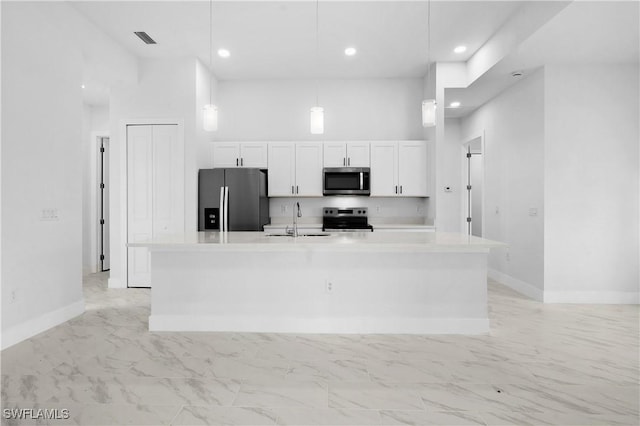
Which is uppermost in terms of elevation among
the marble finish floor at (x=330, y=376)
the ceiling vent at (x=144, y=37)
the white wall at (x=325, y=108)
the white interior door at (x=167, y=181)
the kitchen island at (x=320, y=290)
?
the ceiling vent at (x=144, y=37)

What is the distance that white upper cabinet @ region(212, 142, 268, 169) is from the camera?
5566mm

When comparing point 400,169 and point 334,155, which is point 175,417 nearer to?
point 334,155

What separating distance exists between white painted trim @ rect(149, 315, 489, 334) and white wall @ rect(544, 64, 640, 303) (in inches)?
74.9

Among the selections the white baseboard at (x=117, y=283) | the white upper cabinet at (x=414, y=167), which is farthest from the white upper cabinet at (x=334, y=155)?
the white baseboard at (x=117, y=283)

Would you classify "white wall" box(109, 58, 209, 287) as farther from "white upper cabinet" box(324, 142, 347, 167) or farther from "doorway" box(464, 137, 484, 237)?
"doorway" box(464, 137, 484, 237)

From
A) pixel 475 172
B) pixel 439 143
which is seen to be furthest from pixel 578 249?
pixel 475 172

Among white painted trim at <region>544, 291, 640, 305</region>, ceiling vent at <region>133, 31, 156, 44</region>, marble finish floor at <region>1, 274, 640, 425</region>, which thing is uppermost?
ceiling vent at <region>133, 31, 156, 44</region>

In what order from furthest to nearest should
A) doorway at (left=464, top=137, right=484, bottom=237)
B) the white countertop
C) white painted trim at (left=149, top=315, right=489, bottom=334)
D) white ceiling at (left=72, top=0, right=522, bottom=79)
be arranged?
doorway at (left=464, top=137, right=484, bottom=237) < white ceiling at (left=72, top=0, right=522, bottom=79) < white painted trim at (left=149, top=315, right=489, bottom=334) < the white countertop

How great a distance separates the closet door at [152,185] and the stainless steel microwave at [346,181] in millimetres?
2033

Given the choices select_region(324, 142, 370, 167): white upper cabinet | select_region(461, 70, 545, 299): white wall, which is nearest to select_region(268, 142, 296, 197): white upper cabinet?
select_region(324, 142, 370, 167): white upper cabinet

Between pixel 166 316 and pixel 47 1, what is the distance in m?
3.13

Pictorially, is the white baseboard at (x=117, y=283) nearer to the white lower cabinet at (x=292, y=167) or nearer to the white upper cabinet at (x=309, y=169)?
the white lower cabinet at (x=292, y=167)

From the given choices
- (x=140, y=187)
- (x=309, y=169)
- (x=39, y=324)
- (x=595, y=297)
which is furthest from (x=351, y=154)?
(x=39, y=324)

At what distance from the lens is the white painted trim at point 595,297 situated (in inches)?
175
